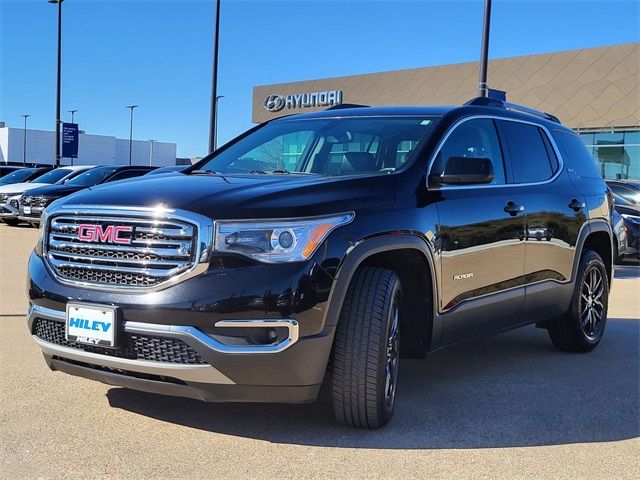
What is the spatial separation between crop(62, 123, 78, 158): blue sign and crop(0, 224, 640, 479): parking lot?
86.7ft

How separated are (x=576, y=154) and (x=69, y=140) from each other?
→ 27.6m

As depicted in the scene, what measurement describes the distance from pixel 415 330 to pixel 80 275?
191 centimetres

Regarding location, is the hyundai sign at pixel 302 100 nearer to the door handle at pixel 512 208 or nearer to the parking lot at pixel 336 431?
the door handle at pixel 512 208

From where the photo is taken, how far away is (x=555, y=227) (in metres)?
5.47

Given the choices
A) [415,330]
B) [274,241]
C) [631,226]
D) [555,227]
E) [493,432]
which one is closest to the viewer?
[274,241]

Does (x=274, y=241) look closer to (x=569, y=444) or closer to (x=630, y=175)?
(x=569, y=444)

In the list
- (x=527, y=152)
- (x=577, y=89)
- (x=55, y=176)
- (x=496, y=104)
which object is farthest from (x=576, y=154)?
(x=577, y=89)

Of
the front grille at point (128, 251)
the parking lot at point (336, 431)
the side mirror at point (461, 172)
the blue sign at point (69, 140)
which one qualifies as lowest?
the parking lot at point (336, 431)

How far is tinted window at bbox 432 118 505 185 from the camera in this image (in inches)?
183

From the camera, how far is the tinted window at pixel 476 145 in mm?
4637

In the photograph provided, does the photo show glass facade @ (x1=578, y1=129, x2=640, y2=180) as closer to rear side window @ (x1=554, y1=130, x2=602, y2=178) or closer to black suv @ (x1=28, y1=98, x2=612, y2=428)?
rear side window @ (x1=554, y1=130, x2=602, y2=178)

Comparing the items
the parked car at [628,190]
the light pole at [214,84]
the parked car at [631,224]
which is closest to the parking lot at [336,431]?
the parked car at [631,224]

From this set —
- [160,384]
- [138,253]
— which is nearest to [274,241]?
[138,253]

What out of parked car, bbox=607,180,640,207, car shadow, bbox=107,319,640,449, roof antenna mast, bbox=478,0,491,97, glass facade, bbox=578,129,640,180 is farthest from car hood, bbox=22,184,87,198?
glass facade, bbox=578,129,640,180
